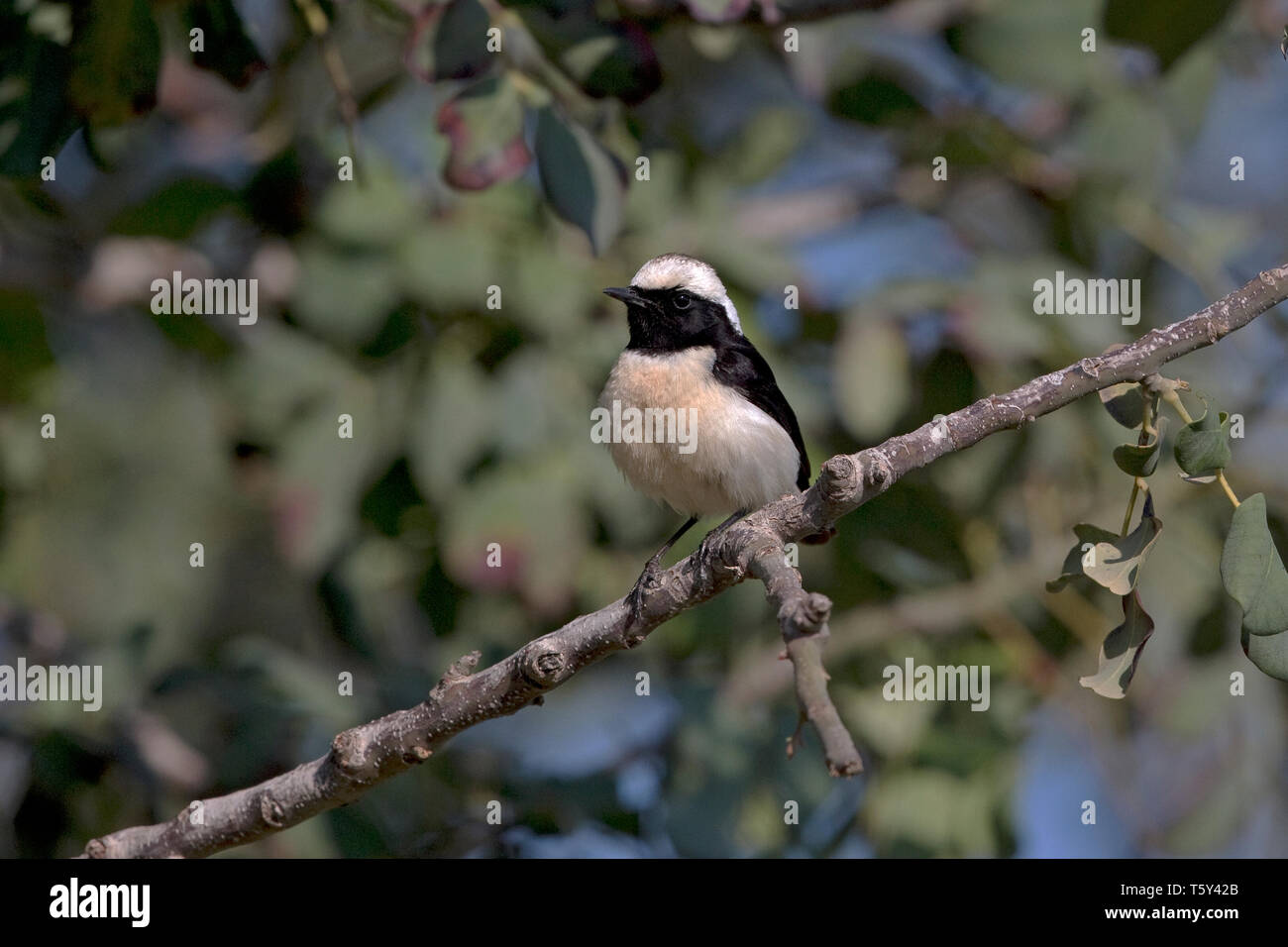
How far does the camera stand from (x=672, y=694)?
3873 mm

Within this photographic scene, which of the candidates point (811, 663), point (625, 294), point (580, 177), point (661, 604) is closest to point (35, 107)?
point (580, 177)

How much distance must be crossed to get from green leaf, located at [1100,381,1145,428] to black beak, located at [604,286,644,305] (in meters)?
1.72

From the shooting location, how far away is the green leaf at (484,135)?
9.39 ft

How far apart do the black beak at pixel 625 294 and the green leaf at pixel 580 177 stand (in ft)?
2.91

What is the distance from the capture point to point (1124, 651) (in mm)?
2283

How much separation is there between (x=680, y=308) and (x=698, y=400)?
35 cm

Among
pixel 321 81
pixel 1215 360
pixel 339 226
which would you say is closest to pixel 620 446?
pixel 339 226
